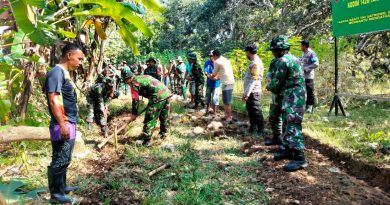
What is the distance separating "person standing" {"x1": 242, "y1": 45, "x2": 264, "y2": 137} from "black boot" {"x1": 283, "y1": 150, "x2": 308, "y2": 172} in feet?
5.62

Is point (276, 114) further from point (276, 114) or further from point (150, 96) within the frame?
point (150, 96)

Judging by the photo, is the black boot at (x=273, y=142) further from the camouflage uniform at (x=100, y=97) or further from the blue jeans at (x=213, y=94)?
the camouflage uniform at (x=100, y=97)

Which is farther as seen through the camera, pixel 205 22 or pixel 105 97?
pixel 205 22

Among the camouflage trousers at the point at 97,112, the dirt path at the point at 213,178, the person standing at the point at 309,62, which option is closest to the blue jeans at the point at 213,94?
the person standing at the point at 309,62

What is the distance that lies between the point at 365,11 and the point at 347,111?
8.87 feet

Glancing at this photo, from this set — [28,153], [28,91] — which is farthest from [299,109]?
[28,153]

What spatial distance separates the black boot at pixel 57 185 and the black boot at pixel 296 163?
2.66 m

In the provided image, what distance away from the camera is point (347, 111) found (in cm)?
822

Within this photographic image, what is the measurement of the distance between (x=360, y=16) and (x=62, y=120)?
17.8 ft

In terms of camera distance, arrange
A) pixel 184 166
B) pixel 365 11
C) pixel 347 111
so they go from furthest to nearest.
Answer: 1. pixel 347 111
2. pixel 365 11
3. pixel 184 166

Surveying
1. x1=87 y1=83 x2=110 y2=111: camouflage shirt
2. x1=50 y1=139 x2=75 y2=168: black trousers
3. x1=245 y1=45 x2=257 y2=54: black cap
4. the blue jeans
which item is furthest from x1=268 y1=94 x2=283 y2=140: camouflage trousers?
x1=87 y1=83 x2=110 y2=111: camouflage shirt

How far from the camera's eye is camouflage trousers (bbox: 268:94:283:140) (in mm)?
5287

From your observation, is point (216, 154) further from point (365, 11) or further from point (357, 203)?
point (365, 11)

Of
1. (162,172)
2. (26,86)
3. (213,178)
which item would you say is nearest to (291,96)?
(213,178)
